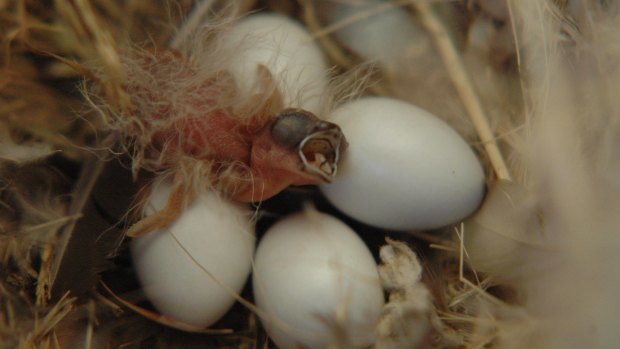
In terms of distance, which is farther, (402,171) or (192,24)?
(192,24)

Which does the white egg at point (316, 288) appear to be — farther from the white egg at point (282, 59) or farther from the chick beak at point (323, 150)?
the white egg at point (282, 59)

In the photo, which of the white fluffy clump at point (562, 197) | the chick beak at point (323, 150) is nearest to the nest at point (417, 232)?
the white fluffy clump at point (562, 197)

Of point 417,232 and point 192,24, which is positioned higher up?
→ point 192,24

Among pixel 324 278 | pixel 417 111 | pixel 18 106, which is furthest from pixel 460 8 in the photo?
pixel 18 106

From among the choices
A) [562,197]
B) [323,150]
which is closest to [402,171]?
[323,150]

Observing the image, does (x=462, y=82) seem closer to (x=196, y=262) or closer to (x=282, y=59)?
(x=282, y=59)

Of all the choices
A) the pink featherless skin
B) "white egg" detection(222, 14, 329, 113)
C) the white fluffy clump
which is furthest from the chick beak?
the white fluffy clump

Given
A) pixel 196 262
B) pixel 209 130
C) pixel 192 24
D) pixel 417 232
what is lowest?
pixel 417 232

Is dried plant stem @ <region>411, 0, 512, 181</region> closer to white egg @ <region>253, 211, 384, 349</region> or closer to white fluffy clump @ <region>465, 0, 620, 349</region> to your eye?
white fluffy clump @ <region>465, 0, 620, 349</region>
